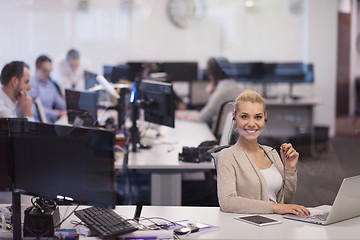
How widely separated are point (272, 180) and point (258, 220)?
0.38 metres

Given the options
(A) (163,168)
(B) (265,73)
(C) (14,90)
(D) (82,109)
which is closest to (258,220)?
(A) (163,168)

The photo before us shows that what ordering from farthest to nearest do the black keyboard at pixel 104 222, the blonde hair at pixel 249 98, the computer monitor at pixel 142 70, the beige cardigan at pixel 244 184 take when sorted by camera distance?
the computer monitor at pixel 142 70 < the blonde hair at pixel 249 98 < the beige cardigan at pixel 244 184 < the black keyboard at pixel 104 222

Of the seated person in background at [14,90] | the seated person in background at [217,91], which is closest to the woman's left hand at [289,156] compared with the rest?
the seated person in background at [14,90]

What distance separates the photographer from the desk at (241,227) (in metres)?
2.12

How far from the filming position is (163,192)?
12.5 ft

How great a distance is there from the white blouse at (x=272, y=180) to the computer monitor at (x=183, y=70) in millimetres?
5097

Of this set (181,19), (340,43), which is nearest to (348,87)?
(340,43)

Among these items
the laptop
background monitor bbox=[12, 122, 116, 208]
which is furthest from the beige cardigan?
background monitor bbox=[12, 122, 116, 208]

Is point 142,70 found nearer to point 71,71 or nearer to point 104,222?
point 71,71

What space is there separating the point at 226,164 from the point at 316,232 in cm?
58

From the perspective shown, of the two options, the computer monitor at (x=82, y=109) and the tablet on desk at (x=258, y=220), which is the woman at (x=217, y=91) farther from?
the tablet on desk at (x=258, y=220)

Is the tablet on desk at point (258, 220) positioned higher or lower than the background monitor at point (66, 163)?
lower

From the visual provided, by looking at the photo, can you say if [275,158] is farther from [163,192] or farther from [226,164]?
[163,192]

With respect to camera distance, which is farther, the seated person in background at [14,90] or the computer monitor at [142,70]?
the computer monitor at [142,70]
